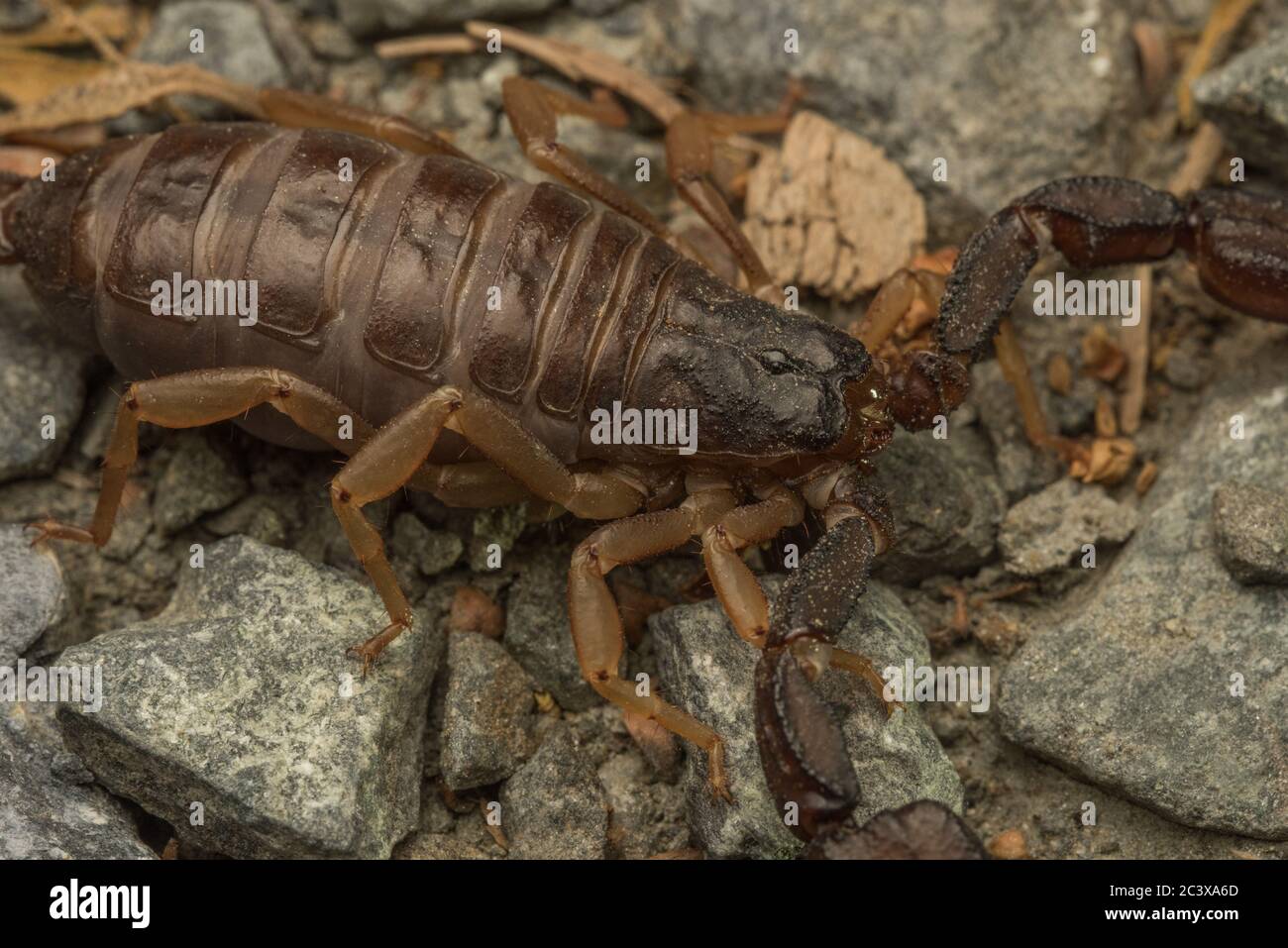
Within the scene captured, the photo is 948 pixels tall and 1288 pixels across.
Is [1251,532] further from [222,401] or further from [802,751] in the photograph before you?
[222,401]

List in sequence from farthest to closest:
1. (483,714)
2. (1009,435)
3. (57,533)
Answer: (1009,435), (57,533), (483,714)

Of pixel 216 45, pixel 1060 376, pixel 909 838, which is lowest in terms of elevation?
pixel 909 838

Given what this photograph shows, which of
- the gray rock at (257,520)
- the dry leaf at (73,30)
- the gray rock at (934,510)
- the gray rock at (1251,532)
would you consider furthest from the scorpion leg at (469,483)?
the dry leaf at (73,30)

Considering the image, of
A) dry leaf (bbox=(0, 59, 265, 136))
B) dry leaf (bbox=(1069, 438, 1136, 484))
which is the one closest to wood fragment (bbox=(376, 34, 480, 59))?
dry leaf (bbox=(0, 59, 265, 136))

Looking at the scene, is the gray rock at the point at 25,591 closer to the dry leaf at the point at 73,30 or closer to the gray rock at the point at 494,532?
the gray rock at the point at 494,532

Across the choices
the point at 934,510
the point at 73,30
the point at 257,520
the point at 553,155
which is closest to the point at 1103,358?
the point at 934,510

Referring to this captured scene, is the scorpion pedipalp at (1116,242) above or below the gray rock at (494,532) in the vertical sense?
above

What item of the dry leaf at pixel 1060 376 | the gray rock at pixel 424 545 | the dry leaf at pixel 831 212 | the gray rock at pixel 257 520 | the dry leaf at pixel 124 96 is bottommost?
the gray rock at pixel 424 545
